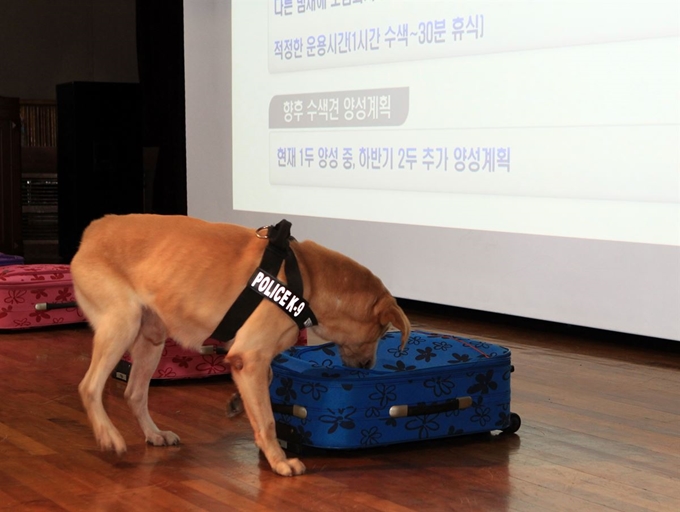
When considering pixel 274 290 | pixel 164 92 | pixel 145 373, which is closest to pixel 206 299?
pixel 274 290

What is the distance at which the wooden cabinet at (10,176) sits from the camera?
803 cm

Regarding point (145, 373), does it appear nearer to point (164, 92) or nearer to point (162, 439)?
point (162, 439)

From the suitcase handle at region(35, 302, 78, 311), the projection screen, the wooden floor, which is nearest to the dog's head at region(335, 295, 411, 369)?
the wooden floor

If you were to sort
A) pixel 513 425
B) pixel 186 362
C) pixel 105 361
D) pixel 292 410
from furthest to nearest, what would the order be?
1. pixel 186 362
2. pixel 513 425
3. pixel 292 410
4. pixel 105 361

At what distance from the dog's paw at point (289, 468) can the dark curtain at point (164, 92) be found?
5.74 metres

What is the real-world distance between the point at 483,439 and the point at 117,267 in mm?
1210

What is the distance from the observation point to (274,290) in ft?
8.38

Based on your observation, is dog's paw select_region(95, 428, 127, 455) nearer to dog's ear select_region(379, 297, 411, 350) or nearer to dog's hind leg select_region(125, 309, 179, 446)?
dog's hind leg select_region(125, 309, 179, 446)

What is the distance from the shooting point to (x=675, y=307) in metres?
4.24

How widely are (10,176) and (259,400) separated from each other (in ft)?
20.3

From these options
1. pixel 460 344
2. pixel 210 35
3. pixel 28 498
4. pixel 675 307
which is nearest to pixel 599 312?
pixel 675 307

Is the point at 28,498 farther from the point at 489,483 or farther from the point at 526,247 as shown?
the point at 526,247

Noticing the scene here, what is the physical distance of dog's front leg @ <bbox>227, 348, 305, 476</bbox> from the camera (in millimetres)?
2527

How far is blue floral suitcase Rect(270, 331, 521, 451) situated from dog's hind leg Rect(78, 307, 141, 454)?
0.45 metres
